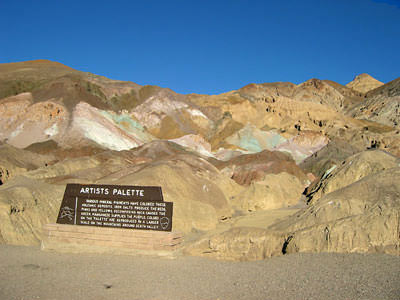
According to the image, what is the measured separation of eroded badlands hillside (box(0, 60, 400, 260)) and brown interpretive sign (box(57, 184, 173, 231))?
1566 mm

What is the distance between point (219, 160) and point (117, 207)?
3773 centimetres

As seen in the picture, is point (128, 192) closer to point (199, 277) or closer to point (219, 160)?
point (199, 277)

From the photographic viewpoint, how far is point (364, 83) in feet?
467

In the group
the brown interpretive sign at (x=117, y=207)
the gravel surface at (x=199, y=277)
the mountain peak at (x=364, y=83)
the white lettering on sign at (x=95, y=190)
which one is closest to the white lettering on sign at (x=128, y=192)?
the brown interpretive sign at (x=117, y=207)

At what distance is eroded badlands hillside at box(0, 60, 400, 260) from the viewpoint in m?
11.4

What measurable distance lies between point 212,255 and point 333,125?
71.0m

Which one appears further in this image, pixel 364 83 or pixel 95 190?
pixel 364 83

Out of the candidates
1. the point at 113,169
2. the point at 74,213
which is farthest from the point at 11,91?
the point at 74,213

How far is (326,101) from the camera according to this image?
11550 cm

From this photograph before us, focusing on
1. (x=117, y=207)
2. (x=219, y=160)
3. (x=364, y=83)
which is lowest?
(x=117, y=207)

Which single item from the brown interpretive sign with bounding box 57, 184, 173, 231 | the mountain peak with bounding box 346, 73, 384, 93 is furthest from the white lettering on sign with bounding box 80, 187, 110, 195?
the mountain peak with bounding box 346, 73, 384, 93

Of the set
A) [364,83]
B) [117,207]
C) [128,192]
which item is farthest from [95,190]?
[364,83]

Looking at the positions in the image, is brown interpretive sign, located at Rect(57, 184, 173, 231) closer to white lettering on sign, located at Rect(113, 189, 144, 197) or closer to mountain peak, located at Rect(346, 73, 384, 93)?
white lettering on sign, located at Rect(113, 189, 144, 197)

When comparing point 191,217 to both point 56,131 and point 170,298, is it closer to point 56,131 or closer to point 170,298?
point 170,298
